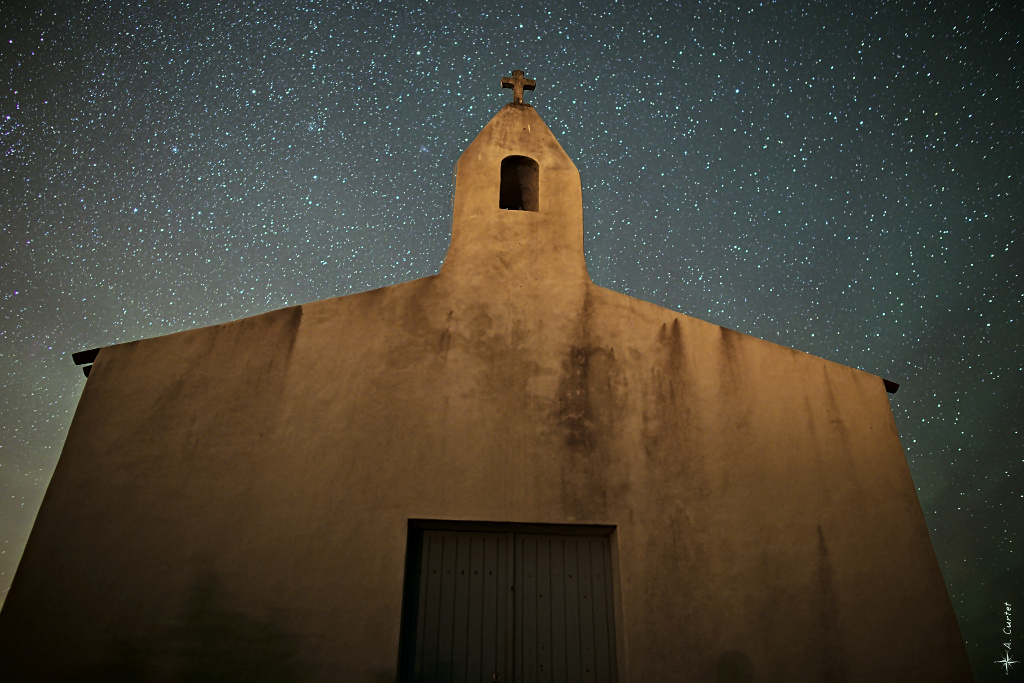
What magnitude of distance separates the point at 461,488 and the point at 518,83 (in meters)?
6.54

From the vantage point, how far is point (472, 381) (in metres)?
6.96

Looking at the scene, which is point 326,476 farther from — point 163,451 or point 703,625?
point 703,625

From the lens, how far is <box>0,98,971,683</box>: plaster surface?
5.68 metres

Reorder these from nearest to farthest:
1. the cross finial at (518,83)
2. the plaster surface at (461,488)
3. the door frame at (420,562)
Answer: the plaster surface at (461,488) < the door frame at (420,562) < the cross finial at (518,83)

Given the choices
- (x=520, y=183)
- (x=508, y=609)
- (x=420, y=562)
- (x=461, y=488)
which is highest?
(x=520, y=183)

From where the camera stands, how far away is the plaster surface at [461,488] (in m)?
5.68

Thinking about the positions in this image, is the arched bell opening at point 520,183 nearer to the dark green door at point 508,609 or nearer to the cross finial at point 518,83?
the cross finial at point 518,83

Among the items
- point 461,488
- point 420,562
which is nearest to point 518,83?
point 461,488

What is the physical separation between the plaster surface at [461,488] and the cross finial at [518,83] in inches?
142

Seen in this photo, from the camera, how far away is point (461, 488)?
6379 millimetres

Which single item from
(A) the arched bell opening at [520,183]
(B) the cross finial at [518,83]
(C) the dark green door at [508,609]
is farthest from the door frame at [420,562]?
(B) the cross finial at [518,83]

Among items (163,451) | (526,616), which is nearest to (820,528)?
(526,616)

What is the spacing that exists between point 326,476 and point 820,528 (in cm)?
520

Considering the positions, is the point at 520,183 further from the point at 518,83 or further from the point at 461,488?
the point at 461,488
